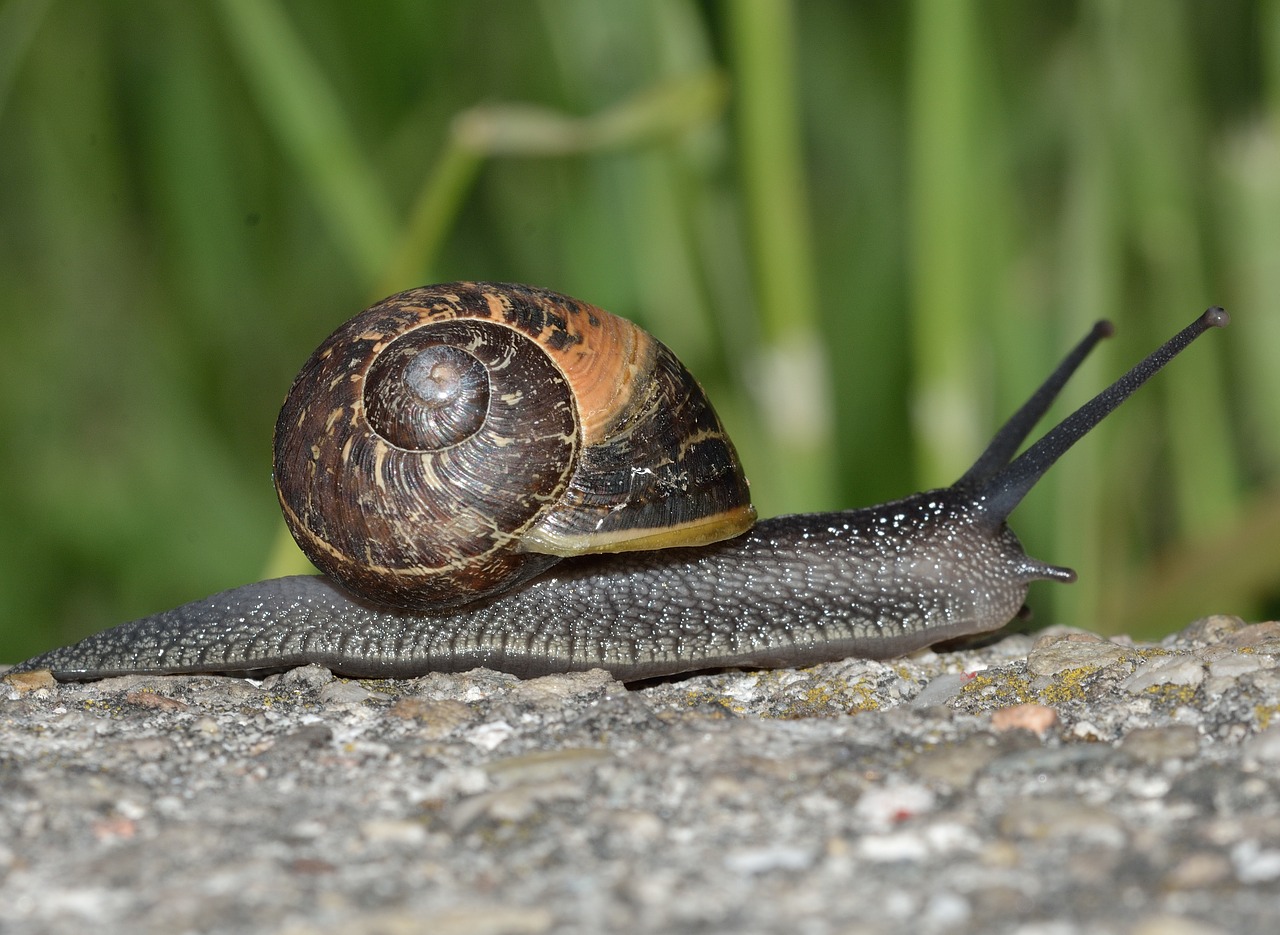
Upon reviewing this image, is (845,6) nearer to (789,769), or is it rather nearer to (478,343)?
(478,343)

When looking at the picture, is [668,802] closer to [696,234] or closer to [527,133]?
[527,133]

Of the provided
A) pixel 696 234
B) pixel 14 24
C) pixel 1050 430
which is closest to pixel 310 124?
pixel 14 24

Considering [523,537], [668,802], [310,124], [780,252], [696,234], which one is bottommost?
[668,802]

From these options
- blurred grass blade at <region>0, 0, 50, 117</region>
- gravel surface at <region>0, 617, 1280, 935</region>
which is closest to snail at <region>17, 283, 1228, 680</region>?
gravel surface at <region>0, 617, 1280, 935</region>

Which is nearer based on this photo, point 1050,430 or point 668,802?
point 668,802

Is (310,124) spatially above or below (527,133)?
above

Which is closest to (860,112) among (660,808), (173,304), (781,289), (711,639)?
(781,289)

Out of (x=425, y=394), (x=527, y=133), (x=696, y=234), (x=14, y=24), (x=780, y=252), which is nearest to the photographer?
(x=425, y=394)
